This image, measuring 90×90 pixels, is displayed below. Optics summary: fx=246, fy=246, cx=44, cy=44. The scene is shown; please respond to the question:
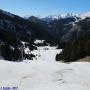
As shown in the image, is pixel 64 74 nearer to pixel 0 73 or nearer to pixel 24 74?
pixel 24 74

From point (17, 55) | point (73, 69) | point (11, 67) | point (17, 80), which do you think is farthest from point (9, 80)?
point (17, 55)

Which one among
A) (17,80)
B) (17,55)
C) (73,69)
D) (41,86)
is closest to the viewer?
(41,86)

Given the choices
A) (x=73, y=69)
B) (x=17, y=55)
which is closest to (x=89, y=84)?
(x=73, y=69)

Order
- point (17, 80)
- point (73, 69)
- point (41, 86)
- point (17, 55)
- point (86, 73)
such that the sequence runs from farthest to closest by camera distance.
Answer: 1. point (17, 55)
2. point (73, 69)
3. point (86, 73)
4. point (17, 80)
5. point (41, 86)

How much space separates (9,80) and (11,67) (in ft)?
11.5

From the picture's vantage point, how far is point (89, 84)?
42.4 ft

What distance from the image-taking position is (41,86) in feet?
41.7

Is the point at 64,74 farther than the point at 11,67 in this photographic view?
No

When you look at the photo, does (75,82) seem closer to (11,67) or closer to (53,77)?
(53,77)

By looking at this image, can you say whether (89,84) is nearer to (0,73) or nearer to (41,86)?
(41,86)

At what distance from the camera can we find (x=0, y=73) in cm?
1570

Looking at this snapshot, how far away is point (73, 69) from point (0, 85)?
574 cm

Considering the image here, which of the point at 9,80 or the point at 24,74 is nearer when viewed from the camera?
the point at 9,80

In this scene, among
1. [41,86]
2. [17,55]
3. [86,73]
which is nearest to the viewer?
[41,86]
